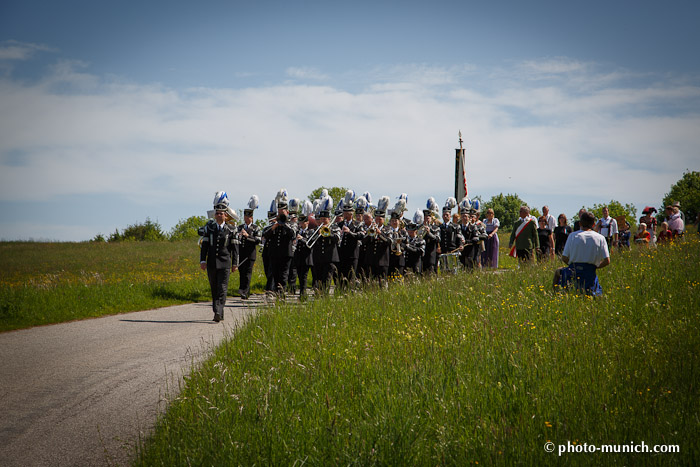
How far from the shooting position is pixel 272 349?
6.79 metres

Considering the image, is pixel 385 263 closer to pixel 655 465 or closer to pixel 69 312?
pixel 69 312

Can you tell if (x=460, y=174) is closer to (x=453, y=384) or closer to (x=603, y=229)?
(x=603, y=229)

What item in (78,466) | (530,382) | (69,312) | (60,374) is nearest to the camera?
(78,466)

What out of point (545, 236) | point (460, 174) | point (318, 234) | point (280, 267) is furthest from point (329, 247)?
point (460, 174)

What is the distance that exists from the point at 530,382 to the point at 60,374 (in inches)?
239

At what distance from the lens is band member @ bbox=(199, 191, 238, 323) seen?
11906 millimetres

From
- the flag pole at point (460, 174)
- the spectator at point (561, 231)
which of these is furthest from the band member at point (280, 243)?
the flag pole at point (460, 174)

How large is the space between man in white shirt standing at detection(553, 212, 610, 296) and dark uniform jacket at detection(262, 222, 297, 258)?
7.63 metres

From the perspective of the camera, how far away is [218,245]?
472 inches

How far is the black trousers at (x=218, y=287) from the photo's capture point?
11555mm

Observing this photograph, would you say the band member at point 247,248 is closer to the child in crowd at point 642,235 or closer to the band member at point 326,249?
the band member at point 326,249

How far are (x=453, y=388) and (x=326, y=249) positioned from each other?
9431mm

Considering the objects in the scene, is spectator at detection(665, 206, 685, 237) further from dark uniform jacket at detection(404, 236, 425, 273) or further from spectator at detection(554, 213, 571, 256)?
dark uniform jacket at detection(404, 236, 425, 273)

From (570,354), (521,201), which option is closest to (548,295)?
(570,354)
